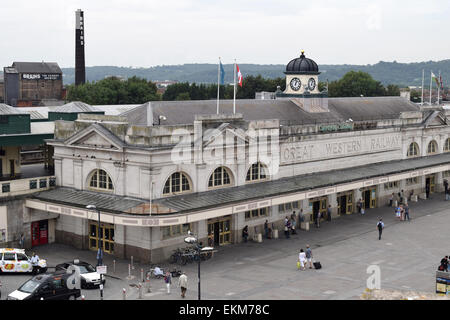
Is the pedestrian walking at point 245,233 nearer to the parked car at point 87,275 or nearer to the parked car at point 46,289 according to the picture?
the parked car at point 87,275

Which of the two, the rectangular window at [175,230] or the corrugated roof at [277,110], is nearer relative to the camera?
the rectangular window at [175,230]

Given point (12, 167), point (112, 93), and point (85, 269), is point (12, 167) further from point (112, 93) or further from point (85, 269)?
point (112, 93)

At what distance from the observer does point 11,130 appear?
5044cm

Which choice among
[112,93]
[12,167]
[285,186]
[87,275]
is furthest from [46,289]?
[112,93]

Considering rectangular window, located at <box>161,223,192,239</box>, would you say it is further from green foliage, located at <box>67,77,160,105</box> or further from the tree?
the tree

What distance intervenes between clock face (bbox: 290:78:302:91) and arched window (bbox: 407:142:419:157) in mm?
13092

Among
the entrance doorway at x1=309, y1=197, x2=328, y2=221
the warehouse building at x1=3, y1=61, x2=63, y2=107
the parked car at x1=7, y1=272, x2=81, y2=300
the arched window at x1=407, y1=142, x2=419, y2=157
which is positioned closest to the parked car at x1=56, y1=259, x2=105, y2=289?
the parked car at x1=7, y1=272, x2=81, y2=300

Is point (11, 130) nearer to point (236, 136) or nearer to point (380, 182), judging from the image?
point (236, 136)

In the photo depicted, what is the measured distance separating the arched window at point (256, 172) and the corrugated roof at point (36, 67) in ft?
395

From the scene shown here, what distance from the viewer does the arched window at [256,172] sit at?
1937 inches

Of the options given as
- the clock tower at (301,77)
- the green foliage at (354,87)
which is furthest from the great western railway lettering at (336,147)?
the green foliage at (354,87)

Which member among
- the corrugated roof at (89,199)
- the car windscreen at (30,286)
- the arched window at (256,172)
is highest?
the arched window at (256,172)

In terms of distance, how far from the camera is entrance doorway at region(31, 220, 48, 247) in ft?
150

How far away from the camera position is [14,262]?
38719 millimetres
